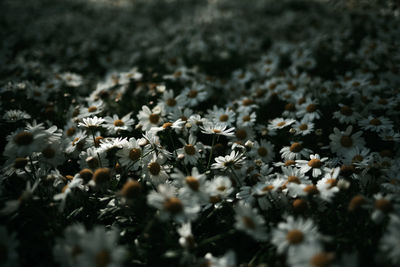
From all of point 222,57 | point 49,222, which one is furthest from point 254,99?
point 49,222

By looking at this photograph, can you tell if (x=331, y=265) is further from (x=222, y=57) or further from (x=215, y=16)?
(x=215, y=16)

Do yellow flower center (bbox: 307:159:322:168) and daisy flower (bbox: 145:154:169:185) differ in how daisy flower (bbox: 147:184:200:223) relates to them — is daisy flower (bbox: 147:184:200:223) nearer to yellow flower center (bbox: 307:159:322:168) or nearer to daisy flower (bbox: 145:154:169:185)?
daisy flower (bbox: 145:154:169:185)

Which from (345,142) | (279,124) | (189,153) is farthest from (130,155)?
(345,142)

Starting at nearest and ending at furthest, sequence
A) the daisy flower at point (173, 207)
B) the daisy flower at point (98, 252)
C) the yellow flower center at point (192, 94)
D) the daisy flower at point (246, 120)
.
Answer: the daisy flower at point (98, 252) → the daisy flower at point (173, 207) → the daisy flower at point (246, 120) → the yellow flower center at point (192, 94)

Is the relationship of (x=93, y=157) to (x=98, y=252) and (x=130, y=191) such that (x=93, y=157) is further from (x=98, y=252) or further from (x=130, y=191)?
(x=98, y=252)

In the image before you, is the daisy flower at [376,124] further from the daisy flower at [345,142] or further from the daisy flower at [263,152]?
the daisy flower at [263,152]

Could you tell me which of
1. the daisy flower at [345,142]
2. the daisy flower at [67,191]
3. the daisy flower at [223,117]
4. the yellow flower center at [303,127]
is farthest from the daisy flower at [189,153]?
the daisy flower at [345,142]
